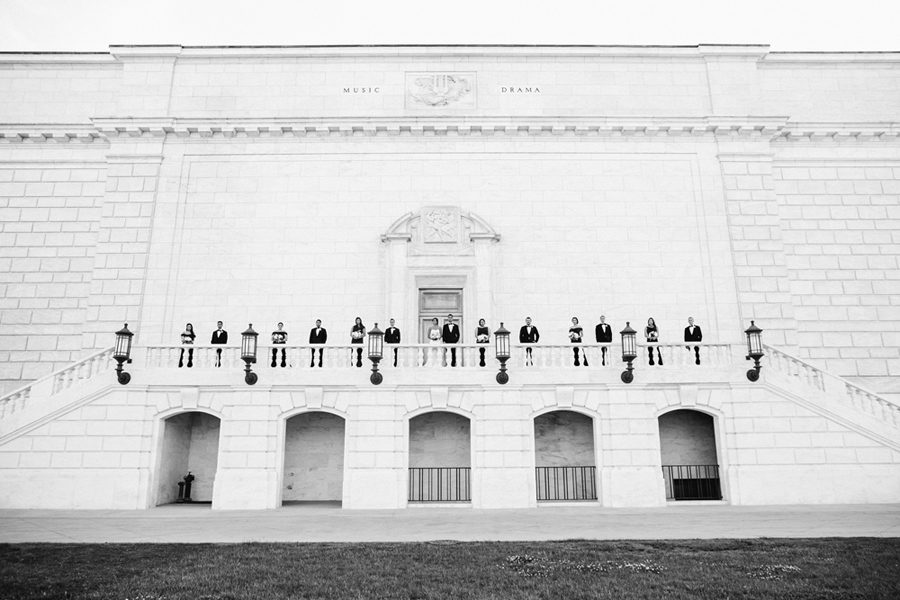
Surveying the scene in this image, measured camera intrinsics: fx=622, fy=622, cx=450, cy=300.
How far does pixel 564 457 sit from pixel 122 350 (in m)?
16.1

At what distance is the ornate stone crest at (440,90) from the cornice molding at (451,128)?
3.98ft

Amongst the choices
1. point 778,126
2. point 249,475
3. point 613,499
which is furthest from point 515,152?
point 249,475

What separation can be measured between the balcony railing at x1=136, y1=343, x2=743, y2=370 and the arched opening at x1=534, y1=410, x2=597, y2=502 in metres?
2.89

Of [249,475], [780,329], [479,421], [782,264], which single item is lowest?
[249,475]

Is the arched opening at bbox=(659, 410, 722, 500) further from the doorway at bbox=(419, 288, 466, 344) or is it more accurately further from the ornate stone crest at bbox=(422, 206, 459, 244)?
the ornate stone crest at bbox=(422, 206, 459, 244)

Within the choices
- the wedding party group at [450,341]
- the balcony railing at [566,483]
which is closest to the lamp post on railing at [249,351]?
the wedding party group at [450,341]

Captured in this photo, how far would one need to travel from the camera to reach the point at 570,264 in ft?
85.6

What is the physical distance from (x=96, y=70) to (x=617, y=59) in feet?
79.1

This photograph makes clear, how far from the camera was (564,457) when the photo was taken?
23.4 m

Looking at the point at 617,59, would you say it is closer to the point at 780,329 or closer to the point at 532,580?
the point at 780,329

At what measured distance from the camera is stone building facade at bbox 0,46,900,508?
21062 mm

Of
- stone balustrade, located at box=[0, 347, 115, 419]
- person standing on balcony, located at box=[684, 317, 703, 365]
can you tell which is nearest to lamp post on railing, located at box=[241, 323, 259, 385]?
stone balustrade, located at box=[0, 347, 115, 419]

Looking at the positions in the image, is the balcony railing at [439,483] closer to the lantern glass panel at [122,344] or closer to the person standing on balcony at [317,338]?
the person standing on balcony at [317,338]

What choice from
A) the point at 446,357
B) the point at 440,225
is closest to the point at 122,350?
the point at 446,357
